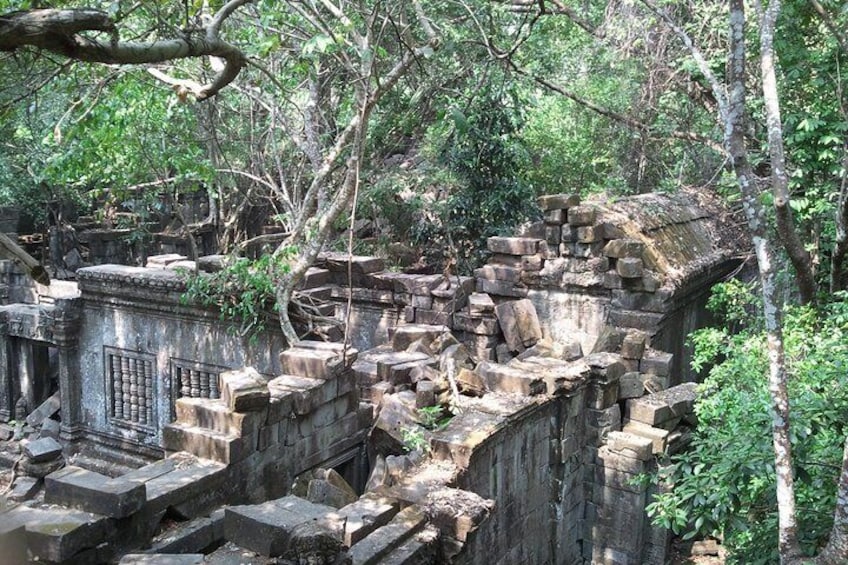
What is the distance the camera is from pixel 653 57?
531 inches

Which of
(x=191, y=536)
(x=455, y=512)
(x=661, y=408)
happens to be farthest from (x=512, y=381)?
(x=191, y=536)

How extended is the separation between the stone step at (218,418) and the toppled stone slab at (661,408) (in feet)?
14.6

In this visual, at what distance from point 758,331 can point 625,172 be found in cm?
840

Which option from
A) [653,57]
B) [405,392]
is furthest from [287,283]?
[653,57]

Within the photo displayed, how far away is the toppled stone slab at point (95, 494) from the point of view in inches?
223

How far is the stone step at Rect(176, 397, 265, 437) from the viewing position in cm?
706

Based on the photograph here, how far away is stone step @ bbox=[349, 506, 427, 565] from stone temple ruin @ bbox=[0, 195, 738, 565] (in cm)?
2

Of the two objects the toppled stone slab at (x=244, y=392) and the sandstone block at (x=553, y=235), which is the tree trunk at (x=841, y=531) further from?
the sandstone block at (x=553, y=235)

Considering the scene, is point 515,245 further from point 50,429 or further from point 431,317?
point 50,429

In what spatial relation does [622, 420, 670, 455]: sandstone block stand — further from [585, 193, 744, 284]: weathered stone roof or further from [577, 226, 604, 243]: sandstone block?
[577, 226, 604, 243]: sandstone block

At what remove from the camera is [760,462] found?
6.11 m

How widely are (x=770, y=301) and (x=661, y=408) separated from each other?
11.5 ft

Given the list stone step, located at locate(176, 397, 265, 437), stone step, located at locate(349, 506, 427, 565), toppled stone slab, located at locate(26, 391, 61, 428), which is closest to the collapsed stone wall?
stone step, located at locate(176, 397, 265, 437)

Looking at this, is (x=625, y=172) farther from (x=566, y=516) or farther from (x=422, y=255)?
(x=566, y=516)
